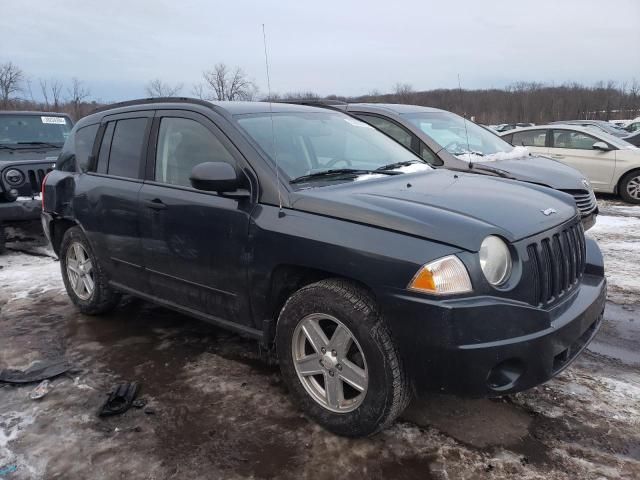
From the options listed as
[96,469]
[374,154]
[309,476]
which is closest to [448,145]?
[374,154]

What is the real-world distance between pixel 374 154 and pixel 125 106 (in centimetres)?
213

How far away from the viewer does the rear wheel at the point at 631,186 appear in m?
10.5

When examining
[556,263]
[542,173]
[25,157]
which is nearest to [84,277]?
[556,263]

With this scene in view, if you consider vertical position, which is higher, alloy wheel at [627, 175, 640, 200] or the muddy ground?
alloy wheel at [627, 175, 640, 200]

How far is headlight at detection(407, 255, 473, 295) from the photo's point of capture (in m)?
2.39

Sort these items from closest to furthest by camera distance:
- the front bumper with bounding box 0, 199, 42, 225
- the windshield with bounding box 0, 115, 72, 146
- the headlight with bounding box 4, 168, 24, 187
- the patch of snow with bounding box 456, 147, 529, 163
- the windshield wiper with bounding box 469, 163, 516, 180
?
the windshield wiper with bounding box 469, 163, 516, 180
the patch of snow with bounding box 456, 147, 529, 163
the front bumper with bounding box 0, 199, 42, 225
the headlight with bounding box 4, 168, 24, 187
the windshield with bounding box 0, 115, 72, 146

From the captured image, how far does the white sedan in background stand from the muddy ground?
7.46m

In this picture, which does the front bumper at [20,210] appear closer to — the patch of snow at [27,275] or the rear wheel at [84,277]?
the patch of snow at [27,275]

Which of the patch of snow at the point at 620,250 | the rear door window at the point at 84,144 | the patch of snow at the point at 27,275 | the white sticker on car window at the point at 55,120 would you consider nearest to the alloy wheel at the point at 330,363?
the rear door window at the point at 84,144

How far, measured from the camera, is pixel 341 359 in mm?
2795

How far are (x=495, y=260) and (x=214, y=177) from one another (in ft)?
5.29

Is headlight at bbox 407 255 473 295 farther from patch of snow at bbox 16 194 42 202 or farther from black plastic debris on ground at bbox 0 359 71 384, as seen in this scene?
patch of snow at bbox 16 194 42 202

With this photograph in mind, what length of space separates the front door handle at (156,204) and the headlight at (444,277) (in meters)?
2.01

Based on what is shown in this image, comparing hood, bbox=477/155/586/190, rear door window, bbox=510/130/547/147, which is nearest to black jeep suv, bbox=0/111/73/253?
hood, bbox=477/155/586/190
